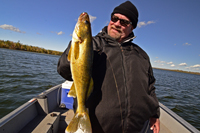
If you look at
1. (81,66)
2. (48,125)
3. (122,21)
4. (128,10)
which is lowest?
(48,125)

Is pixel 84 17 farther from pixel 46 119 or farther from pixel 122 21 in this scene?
pixel 46 119

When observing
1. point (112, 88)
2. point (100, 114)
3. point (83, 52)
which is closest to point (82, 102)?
point (100, 114)

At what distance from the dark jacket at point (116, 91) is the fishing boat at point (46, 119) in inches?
82.0

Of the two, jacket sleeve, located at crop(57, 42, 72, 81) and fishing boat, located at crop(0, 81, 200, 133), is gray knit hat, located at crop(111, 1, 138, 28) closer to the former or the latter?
jacket sleeve, located at crop(57, 42, 72, 81)

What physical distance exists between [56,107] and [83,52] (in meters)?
4.31

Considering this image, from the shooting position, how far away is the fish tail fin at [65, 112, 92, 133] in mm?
1817

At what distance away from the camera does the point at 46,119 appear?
3738mm

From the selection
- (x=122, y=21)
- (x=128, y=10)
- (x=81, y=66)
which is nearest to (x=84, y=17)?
(x=81, y=66)

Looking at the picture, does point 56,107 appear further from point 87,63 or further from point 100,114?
point 87,63

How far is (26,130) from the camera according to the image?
10.9 ft

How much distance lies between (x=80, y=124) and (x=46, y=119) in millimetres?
2430

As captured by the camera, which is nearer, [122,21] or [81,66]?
[81,66]

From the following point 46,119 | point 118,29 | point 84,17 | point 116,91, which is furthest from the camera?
point 46,119

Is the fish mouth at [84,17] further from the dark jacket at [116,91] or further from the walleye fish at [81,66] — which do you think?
the dark jacket at [116,91]
